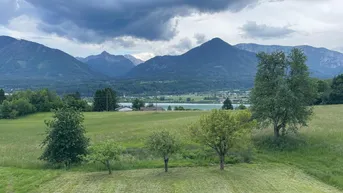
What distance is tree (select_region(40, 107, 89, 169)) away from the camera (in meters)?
38.9

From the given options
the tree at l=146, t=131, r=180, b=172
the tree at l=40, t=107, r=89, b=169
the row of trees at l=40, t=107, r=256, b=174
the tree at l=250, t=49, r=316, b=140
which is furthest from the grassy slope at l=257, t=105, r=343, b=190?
the tree at l=40, t=107, r=89, b=169

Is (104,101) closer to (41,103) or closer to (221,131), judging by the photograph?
(41,103)

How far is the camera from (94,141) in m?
51.0

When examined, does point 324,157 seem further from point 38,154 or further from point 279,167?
point 38,154

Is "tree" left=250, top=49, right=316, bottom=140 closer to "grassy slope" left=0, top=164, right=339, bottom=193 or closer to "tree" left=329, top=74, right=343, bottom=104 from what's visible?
"grassy slope" left=0, top=164, right=339, bottom=193

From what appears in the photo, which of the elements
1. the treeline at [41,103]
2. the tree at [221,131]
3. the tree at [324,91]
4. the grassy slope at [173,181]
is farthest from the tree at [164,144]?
the tree at [324,91]

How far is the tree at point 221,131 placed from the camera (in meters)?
35.2

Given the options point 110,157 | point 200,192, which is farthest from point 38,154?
point 200,192

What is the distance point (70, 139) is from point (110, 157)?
7.10 metres

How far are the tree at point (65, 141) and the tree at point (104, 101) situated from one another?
97013mm

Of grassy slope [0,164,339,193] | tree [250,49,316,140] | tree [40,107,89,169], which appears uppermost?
tree [250,49,316,140]

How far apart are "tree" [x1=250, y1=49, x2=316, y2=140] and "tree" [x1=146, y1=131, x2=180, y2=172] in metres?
17.2

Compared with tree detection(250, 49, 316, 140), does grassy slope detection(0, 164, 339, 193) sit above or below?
below

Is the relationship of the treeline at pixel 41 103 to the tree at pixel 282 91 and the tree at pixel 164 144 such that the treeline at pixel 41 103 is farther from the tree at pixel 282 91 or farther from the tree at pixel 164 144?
the tree at pixel 164 144
